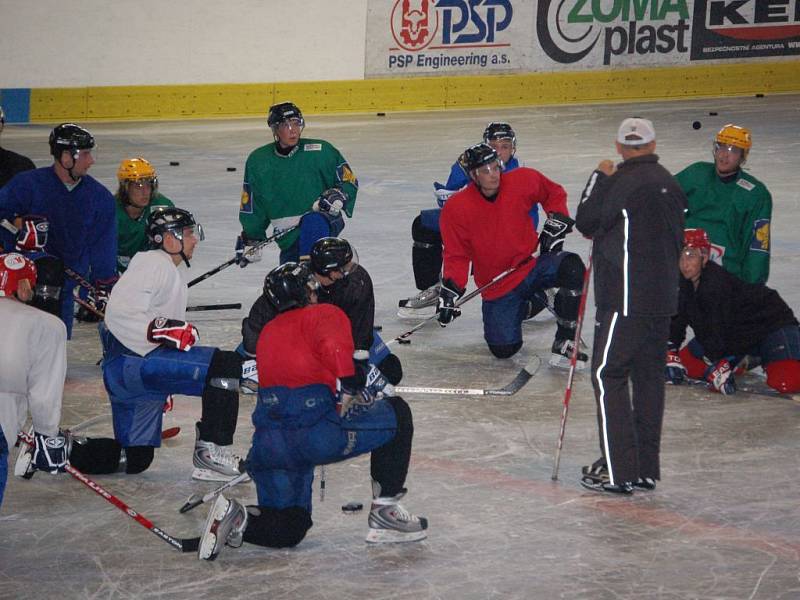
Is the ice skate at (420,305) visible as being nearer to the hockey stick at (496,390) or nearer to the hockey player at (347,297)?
the hockey stick at (496,390)

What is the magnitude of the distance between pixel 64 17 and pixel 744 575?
45.0 feet

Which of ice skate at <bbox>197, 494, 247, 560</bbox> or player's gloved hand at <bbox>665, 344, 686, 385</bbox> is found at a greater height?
player's gloved hand at <bbox>665, 344, 686, 385</bbox>

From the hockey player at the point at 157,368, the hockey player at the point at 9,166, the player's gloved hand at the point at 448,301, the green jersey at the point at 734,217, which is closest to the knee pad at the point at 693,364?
the green jersey at the point at 734,217

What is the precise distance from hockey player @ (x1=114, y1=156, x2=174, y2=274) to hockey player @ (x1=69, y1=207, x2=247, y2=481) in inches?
80.4

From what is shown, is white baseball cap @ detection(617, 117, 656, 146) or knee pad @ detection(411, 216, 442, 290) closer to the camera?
white baseball cap @ detection(617, 117, 656, 146)

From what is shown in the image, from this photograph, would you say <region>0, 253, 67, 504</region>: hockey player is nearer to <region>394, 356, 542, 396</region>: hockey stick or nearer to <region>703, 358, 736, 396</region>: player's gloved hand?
<region>394, 356, 542, 396</region>: hockey stick

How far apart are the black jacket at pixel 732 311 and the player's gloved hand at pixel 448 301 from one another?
1.25 metres

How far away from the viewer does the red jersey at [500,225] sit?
7617 millimetres

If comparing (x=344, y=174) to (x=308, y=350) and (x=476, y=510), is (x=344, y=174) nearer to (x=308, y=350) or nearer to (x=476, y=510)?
(x=476, y=510)

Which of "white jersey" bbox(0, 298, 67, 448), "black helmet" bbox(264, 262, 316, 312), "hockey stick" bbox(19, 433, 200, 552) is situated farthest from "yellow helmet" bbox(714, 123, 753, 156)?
"white jersey" bbox(0, 298, 67, 448)

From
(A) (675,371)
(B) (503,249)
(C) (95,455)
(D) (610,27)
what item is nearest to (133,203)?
(B) (503,249)

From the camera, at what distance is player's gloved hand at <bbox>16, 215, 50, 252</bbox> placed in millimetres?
6984

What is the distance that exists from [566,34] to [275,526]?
14924mm

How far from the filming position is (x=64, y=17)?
16.6m
